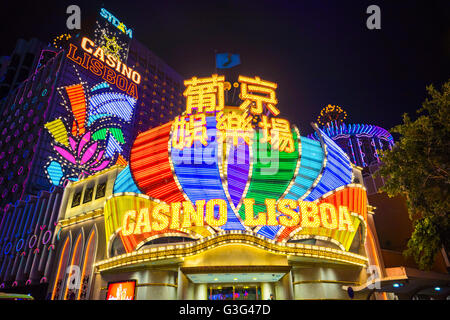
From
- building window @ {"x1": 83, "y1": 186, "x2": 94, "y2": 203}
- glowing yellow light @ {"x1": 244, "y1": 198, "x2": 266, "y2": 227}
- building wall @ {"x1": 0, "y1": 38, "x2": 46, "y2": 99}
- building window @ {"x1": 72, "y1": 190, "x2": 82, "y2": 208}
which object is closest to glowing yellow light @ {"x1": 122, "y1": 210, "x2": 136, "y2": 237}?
glowing yellow light @ {"x1": 244, "y1": 198, "x2": 266, "y2": 227}

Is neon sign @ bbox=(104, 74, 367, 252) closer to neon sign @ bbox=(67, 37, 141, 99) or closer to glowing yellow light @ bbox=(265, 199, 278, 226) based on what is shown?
glowing yellow light @ bbox=(265, 199, 278, 226)

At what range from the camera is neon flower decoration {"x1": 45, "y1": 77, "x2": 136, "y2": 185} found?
44312 millimetres

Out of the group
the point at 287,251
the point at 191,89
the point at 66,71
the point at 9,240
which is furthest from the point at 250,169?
the point at 66,71

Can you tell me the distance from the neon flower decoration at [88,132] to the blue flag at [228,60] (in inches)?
741

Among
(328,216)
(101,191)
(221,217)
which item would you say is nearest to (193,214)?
(221,217)

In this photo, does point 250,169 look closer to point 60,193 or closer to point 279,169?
point 279,169

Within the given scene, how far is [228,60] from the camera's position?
28.5 metres

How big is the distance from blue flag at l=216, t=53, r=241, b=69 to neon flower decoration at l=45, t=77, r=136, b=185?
18824 mm

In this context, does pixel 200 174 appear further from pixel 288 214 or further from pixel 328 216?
pixel 328 216

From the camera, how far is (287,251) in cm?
1808

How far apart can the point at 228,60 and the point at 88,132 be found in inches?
1257

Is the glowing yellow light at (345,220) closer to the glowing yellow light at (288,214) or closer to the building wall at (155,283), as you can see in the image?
the glowing yellow light at (288,214)

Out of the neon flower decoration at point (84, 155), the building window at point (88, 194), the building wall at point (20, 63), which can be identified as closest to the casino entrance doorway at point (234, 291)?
the building window at point (88, 194)

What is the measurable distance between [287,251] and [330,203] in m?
5.16
